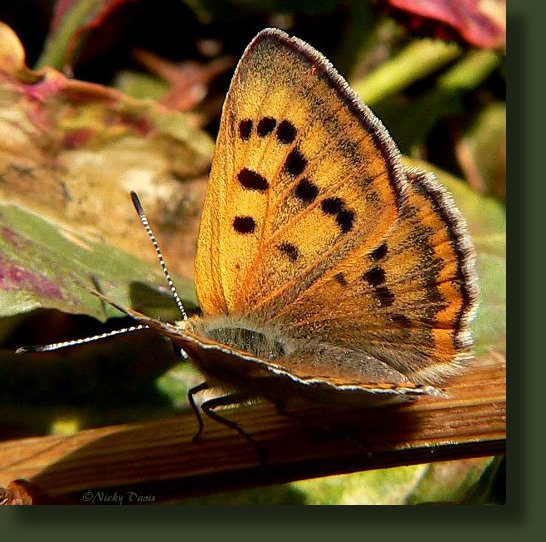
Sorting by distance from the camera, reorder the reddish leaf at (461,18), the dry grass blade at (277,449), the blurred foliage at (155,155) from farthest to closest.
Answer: the reddish leaf at (461,18) → the blurred foliage at (155,155) → the dry grass blade at (277,449)

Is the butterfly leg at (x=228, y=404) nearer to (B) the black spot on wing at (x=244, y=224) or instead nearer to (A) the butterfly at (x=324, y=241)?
(A) the butterfly at (x=324, y=241)

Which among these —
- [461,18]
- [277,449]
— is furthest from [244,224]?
[461,18]

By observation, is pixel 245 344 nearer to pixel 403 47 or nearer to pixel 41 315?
pixel 41 315

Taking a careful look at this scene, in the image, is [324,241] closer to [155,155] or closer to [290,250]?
[290,250]

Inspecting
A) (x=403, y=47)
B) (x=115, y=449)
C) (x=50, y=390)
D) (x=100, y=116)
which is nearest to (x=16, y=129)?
(x=100, y=116)

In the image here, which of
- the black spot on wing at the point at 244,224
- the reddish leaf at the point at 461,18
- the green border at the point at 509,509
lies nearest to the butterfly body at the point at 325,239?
the black spot on wing at the point at 244,224

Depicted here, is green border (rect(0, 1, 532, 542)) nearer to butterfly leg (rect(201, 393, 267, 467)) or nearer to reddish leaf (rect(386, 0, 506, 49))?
butterfly leg (rect(201, 393, 267, 467))

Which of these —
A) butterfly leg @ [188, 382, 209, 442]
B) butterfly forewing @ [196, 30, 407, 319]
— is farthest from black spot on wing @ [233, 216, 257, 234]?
butterfly leg @ [188, 382, 209, 442]
